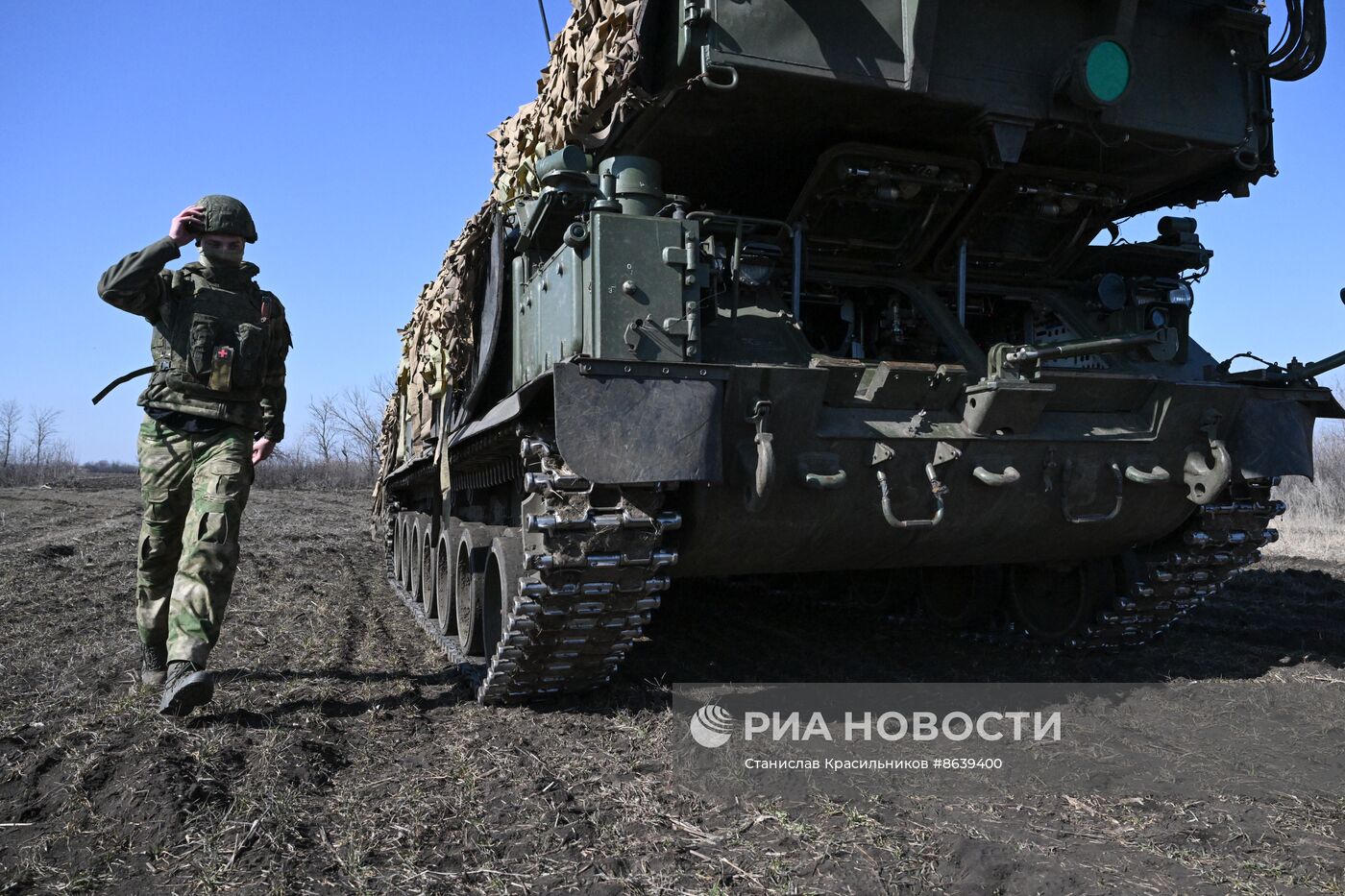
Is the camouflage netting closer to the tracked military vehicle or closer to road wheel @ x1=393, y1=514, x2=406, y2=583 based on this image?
the tracked military vehicle

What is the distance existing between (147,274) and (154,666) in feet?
6.02

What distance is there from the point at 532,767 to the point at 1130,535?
3.40m

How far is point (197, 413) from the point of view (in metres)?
4.54

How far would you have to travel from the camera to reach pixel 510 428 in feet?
15.2

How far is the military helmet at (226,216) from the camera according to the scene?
4512 millimetres

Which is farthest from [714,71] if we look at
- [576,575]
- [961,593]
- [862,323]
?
[961,593]

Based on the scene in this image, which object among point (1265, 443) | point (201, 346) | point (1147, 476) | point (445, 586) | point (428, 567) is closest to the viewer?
point (201, 346)

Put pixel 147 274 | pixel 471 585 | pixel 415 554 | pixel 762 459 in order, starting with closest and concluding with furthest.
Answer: pixel 762 459
pixel 147 274
pixel 471 585
pixel 415 554

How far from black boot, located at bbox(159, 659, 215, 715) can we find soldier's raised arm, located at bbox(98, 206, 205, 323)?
153 cm

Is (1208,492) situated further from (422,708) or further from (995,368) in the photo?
(422,708)

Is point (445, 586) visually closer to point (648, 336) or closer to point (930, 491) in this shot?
point (648, 336)

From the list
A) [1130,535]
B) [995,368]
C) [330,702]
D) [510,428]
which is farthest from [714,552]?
[1130,535]

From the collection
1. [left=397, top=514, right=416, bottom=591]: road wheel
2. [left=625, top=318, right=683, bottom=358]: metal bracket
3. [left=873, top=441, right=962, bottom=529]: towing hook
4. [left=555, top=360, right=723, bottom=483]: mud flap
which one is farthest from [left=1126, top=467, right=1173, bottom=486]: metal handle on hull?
[left=397, top=514, right=416, bottom=591]: road wheel

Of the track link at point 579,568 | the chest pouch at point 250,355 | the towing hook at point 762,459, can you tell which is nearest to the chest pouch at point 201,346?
the chest pouch at point 250,355
